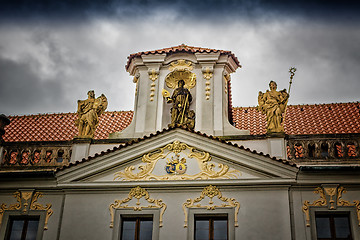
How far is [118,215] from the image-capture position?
51.1 feet

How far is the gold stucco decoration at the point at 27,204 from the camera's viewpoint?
16109mm

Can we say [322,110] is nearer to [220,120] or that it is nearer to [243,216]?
[220,120]

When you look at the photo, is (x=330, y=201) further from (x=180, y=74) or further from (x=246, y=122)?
(x=180, y=74)

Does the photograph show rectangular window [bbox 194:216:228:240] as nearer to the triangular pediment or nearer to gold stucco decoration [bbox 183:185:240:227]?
gold stucco decoration [bbox 183:185:240:227]

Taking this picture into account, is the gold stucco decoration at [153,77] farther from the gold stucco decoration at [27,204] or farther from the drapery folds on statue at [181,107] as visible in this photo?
the gold stucco decoration at [27,204]

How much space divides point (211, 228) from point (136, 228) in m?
2.02

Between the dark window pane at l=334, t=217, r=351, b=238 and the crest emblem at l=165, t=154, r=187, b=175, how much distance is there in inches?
170

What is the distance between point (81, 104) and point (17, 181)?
3273 mm

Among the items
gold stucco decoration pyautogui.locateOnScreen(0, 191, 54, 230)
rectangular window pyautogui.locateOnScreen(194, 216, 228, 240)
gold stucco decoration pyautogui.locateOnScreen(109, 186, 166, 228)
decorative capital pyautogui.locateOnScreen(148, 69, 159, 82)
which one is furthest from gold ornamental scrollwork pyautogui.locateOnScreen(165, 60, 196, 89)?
gold stucco decoration pyautogui.locateOnScreen(0, 191, 54, 230)

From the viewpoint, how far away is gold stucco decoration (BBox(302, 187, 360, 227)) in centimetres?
1501

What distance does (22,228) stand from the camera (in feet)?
52.6

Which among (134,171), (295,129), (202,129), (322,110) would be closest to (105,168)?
(134,171)

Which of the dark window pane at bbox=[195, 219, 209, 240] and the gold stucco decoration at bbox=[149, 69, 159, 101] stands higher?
the gold stucco decoration at bbox=[149, 69, 159, 101]

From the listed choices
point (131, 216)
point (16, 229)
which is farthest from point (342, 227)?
point (16, 229)
